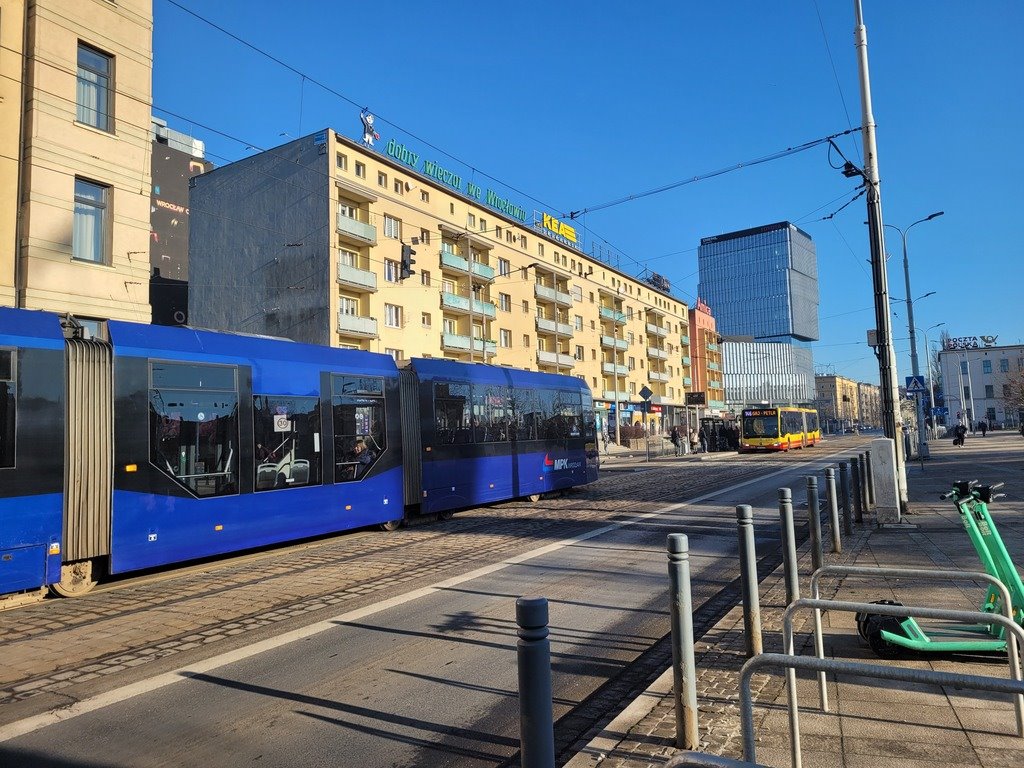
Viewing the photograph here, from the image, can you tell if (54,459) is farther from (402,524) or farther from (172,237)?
(172,237)

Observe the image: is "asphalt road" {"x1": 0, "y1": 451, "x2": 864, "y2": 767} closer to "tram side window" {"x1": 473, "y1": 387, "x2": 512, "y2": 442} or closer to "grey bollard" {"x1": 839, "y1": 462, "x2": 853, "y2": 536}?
"grey bollard" {"x1": 839, "y1": 462, "x2": 853, "y2": 536}

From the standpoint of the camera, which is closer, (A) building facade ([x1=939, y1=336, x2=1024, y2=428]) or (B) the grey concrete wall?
(B) the grey concrete wall

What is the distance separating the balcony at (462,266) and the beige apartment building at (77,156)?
2471cm

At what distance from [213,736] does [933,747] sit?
12.8 feet

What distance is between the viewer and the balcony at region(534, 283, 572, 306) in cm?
5560

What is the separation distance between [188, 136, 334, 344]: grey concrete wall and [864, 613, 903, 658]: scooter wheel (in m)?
32.9

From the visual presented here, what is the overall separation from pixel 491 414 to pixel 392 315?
2671cm

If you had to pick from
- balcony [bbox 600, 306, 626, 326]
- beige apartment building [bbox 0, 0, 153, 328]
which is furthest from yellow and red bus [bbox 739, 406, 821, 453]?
beige apartment building [bbox 0, 0, 153, 328]

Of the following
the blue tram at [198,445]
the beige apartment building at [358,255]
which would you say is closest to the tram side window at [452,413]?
the blue tram at [198,445]

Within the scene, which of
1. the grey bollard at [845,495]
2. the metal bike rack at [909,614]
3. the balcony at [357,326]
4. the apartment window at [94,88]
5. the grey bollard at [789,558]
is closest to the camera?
the metal bike rack at [909,614]

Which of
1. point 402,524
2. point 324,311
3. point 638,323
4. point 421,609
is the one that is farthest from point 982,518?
point 638,323

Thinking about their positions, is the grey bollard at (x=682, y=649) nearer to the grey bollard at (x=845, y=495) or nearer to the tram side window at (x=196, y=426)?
the tram side window at (x=196, y=426)

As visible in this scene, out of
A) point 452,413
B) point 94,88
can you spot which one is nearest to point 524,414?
point 452,413

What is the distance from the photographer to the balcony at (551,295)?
55603mm
